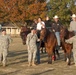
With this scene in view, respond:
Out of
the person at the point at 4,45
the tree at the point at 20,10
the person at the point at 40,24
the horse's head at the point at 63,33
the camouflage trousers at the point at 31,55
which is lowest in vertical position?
the camouflage trousers at the point at 31,55

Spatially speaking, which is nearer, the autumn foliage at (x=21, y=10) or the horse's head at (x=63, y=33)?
the horse's head at (x=63, y=33)

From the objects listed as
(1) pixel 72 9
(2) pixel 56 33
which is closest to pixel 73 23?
(2) pixel 56 33

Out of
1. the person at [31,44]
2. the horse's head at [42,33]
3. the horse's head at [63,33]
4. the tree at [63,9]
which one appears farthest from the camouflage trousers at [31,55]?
the tree at [63,9]

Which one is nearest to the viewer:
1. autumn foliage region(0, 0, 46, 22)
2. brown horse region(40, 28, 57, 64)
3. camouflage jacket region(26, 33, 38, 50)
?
camouflage jacket region(26, 33, 38, 50)

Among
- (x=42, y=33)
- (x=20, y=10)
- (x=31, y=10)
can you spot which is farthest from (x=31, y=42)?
(x=20, y=10)

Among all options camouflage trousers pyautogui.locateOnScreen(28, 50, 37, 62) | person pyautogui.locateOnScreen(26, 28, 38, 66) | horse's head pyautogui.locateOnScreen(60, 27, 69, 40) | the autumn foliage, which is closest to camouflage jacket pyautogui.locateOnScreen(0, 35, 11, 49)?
person pyautogui.locateOnScreen(26, 28, 38, 66)

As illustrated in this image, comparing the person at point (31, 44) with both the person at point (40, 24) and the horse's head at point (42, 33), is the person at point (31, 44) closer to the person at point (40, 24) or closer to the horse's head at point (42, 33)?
the horse's head at point (42, 33)

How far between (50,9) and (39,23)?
54935 millimetres

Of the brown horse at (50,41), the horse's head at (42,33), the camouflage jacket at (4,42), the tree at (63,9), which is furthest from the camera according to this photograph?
the tree at (63,9)

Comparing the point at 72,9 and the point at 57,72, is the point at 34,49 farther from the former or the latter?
the point at 72,9

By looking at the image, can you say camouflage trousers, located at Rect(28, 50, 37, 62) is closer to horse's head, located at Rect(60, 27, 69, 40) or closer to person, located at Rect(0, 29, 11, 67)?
person, located at Rect(0, 29, 11, 67)

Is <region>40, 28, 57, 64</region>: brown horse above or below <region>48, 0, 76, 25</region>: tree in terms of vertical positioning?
below

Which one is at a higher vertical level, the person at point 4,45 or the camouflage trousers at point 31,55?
the person at point 4,45

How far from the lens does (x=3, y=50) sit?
46.0ft
